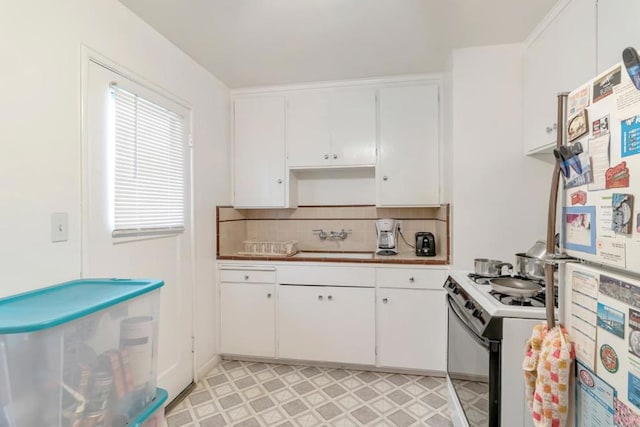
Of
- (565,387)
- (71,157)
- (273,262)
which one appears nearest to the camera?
(565,387)

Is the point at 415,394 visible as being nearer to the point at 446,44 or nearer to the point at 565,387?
the point at 565,387

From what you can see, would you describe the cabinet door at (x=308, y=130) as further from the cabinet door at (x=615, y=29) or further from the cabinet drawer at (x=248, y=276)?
the cabinet door at (x=615, y=29)

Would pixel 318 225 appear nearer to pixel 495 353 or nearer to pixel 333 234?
pixel 333 234

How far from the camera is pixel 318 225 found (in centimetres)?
315

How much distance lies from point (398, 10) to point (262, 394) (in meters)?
2.51

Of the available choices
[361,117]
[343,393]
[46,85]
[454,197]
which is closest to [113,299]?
[46,85]

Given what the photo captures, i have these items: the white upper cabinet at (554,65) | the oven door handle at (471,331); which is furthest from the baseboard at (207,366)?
the white upper cabinet at (554,65)

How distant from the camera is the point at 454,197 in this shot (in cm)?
224

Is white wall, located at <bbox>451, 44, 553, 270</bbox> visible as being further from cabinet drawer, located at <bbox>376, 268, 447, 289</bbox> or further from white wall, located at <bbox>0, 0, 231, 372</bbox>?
white wall, located at <bbox>0, 0, 231, 372</bbox>

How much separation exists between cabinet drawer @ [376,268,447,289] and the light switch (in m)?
1.88

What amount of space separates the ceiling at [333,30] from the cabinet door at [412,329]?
1.69m

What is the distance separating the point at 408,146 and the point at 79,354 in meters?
2.39

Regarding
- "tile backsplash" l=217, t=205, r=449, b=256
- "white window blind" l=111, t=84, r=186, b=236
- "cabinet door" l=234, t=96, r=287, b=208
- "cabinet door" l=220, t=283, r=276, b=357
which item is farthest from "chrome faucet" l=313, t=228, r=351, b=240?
"white window blind" l=111, t=84, r=186, b=236

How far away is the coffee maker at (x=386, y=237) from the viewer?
274 centimetres
